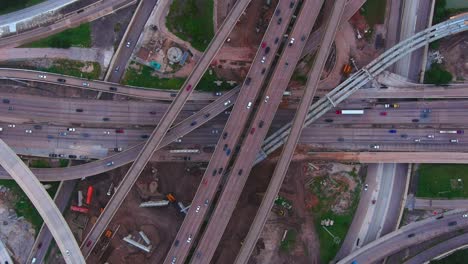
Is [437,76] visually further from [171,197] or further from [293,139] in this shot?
[171,197]

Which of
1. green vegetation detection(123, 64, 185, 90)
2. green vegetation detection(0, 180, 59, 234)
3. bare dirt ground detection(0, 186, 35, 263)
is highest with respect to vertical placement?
green vegetation detection(123, 64, 185, 90)

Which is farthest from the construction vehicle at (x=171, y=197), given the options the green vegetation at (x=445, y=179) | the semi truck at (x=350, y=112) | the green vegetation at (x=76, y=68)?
the green vegetation at (x=445, y=179)

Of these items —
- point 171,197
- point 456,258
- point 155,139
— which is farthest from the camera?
point 171,197

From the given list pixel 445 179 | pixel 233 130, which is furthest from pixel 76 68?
pixel 445 179

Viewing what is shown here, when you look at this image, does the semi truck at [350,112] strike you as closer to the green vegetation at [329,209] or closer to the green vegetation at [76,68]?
the green vegetation at [329,209]

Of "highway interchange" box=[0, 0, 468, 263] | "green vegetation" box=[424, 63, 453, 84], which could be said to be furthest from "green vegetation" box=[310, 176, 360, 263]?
"green vegetation" box=[424, 63, 453, 84]

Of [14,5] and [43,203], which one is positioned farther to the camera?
[14,5]

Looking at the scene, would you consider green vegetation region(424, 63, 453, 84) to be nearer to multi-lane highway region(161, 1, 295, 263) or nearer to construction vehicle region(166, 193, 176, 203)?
multi-lane highway region(161, 1, 295, 263)
